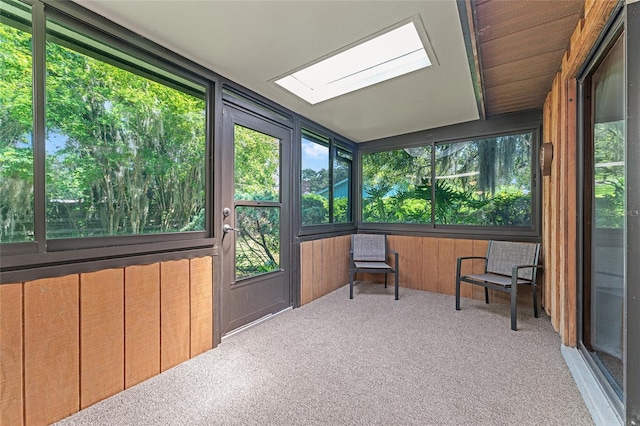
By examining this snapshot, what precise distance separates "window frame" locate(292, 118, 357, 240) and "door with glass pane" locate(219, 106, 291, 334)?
8.0 inches

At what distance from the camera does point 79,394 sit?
59.0 inches

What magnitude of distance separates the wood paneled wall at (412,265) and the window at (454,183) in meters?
0.32

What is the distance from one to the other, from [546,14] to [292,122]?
7.35 feet

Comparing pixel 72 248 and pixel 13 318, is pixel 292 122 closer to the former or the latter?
pixel 72 248

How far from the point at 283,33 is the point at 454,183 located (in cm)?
293

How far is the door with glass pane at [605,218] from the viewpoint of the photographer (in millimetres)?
1412

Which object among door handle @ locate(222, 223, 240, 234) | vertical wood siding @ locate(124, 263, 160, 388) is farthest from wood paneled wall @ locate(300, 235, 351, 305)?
vertical wood siding @ locate(124, 263, 160, 388)

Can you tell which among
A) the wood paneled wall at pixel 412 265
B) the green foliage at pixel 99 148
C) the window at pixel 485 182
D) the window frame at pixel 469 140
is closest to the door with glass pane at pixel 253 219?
the green foliage at pixel 99 148

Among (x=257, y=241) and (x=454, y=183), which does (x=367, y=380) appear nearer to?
(x=257, y=241)

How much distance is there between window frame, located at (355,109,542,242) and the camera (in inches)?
123

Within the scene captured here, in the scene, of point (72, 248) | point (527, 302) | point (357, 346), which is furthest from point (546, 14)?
point (72, 248)

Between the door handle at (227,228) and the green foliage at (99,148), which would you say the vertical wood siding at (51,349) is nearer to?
the green foliage at (99,148)

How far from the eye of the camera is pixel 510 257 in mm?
3086

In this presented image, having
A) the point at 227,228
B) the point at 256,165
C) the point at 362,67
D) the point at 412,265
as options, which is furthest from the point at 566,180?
the point at 227,228
